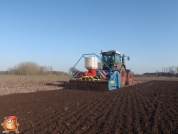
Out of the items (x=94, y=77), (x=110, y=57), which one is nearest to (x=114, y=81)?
(x=94, y=77)

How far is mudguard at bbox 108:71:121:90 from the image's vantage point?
1548 cm

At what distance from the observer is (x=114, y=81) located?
16.2m

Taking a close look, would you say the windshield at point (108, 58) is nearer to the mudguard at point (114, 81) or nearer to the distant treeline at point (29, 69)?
the mudguard at point (114, 81)

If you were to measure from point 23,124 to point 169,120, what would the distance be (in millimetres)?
3905

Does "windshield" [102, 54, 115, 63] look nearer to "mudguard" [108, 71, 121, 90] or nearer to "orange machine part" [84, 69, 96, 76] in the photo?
"mudguard" [108, 71, 121, 90]

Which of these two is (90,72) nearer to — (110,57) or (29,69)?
(110,57)

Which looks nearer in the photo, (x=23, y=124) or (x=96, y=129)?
(x=96, y=129)

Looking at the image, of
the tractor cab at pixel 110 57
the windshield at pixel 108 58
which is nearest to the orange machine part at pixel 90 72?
the tractor cab at pixel 110 57

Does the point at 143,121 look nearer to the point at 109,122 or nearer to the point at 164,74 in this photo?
the point at 109,122

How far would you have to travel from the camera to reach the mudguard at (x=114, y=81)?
1548cm

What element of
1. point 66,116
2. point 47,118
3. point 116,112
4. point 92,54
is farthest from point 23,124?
point 92,54

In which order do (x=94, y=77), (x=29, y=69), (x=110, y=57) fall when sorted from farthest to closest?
(x=29, y=69) → (x=110, y=57) → (x=94, y=77)

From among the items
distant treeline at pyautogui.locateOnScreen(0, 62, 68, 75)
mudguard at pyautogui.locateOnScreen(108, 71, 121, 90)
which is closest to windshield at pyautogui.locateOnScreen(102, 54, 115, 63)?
mudguard at pyautogui.locateOnScreen(108, 71, 121, 90)

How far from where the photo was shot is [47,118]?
6.49 metres
